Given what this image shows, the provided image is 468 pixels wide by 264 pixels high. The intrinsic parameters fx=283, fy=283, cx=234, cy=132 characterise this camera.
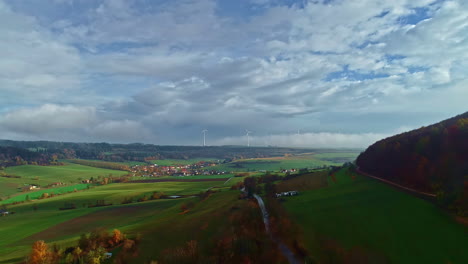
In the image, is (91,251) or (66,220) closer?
(91,251)

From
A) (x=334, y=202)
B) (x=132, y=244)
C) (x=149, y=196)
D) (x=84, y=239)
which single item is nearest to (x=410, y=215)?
(x=334, y=202)

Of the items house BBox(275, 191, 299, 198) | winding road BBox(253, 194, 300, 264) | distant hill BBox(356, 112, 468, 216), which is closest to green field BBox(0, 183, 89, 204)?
house BBox(275, 191, 299, 198)

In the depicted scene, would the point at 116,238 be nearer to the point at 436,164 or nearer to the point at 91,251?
the point at 91,251

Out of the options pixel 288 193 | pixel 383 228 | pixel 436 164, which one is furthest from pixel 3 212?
pixel 436 164

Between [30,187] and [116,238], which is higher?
[116,238]

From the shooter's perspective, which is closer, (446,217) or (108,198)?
(446,217)

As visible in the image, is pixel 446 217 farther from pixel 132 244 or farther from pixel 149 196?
pixel 149 196

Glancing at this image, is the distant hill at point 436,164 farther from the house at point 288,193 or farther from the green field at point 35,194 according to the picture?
the green field at point 35,194
